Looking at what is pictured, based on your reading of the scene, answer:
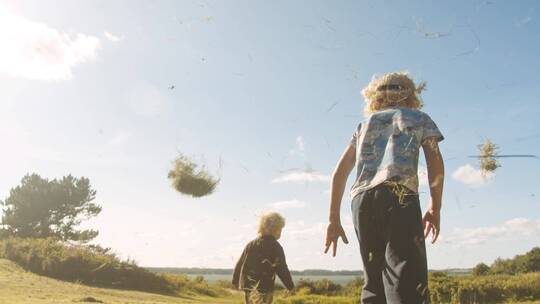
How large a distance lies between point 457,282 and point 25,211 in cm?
3976

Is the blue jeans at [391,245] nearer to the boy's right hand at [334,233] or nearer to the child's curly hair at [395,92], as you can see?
the boy's right hand at [334,233]

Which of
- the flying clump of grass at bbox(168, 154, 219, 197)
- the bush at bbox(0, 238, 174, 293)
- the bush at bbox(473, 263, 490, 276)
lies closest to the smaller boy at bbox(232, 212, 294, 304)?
the flying clump of grass at bbox(168, 154, 219, 197)

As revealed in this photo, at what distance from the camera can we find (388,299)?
294 cm

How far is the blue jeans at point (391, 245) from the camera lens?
9.39ft

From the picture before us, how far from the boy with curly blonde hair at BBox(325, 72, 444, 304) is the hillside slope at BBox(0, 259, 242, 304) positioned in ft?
19.7

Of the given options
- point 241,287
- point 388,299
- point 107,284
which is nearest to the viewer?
point 388,299

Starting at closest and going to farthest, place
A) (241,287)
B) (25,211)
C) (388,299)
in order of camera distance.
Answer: (388,299), (241,287), (25,211)

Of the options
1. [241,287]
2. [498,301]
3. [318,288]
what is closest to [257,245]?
[241,287]

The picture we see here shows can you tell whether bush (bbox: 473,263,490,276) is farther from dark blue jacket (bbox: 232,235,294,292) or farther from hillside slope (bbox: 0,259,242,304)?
dark blue jacket (bbox: 232,235,294,292)

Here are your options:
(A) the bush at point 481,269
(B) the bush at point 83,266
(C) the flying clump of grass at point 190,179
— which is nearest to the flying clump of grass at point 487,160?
(C) the flying clump of grass at point 190,179

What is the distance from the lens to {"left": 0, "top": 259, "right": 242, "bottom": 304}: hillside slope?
8566 millimetres

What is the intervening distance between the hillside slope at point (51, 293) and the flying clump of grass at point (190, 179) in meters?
2.85

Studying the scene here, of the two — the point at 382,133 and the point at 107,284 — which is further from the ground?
the point at 382,133

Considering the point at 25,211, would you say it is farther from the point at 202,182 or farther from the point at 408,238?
the point at 408,238
